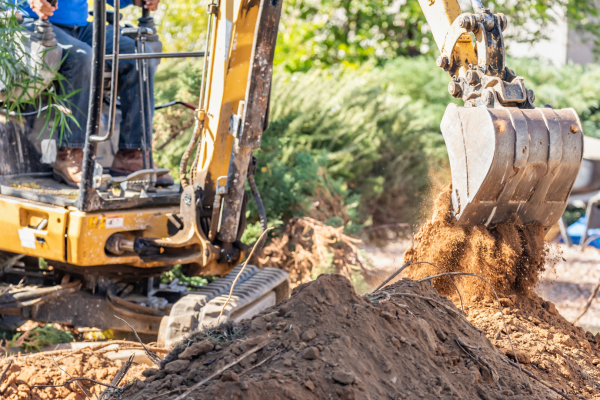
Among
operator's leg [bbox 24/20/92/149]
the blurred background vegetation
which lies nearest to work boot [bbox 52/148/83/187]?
operator's leg [bbox 24/20/92/149]

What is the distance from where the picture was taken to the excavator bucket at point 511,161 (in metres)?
3.05

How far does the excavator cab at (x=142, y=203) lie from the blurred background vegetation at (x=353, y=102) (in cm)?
136

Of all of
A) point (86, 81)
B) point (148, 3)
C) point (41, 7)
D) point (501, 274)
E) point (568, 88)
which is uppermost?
point (148, 3)

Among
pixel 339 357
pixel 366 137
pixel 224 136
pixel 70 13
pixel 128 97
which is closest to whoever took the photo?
pixel 339 357

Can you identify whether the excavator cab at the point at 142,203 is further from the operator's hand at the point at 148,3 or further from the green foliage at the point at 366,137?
the green foliage at the point at 366,137

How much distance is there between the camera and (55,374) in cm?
340

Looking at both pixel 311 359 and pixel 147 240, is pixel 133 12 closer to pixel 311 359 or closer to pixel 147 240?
pixel 147 240

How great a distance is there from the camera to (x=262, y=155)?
6738 millimetres

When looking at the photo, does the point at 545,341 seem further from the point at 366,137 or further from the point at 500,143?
the point at 366,137

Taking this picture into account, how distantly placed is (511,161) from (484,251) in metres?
0.54

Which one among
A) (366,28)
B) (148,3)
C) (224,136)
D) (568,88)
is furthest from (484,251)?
(366,28)

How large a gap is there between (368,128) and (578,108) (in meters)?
5.55

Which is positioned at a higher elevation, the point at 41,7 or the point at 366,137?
the point at 41,7

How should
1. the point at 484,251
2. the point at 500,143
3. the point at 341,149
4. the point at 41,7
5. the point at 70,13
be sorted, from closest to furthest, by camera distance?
the point at 500,143, the point at 484,251, the point at 41,7, the point at 70,13, the point at 341,149
